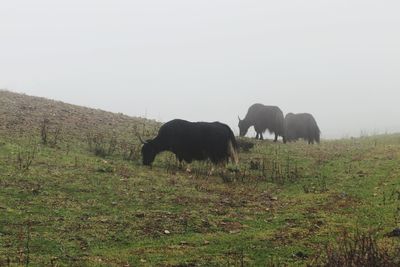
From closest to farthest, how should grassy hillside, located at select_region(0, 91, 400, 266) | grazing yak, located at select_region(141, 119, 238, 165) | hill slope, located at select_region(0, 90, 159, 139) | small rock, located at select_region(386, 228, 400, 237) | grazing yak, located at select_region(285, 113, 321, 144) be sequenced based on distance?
grassy hillside, located at select_region(0, 91, 400, 266) < small rock, located at select_region(386, 228, 400, 237) < grazing yak, located at select_region(141, 119, 238, 165) < hill slope, located at select_region(0, 90, 159, 139) < grazing yak, located at select_region(285, 113, 321, 144)

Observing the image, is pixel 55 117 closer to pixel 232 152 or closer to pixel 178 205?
pixel 232 152

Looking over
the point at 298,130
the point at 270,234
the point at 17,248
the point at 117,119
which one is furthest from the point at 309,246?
the point at 298,130

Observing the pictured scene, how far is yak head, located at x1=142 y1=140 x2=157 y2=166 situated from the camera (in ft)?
51.5

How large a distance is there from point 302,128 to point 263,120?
3.15 meters

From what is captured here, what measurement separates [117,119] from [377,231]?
581 inches

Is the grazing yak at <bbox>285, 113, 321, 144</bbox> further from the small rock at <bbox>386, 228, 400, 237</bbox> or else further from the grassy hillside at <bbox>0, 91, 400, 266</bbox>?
the small rock at <bbox>386, 228, 400, 237</bbox>

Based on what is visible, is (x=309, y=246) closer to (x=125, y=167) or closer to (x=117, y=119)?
(x=125, y=167)

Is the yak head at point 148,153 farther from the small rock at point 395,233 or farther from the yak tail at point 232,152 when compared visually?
the small rock at point 395,233

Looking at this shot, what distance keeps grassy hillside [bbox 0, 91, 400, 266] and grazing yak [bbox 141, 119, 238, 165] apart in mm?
381

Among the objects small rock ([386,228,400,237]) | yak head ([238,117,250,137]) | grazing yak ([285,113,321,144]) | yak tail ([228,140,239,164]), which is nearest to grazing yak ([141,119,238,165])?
yak tail ([228,140,239,164])

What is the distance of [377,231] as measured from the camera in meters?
9.01

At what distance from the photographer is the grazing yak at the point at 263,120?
25438 millimetres

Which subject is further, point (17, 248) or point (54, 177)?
point (54, 177)

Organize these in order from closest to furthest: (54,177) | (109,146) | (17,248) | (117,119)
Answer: (17,248), (54,177), (109,146), (117,119)
